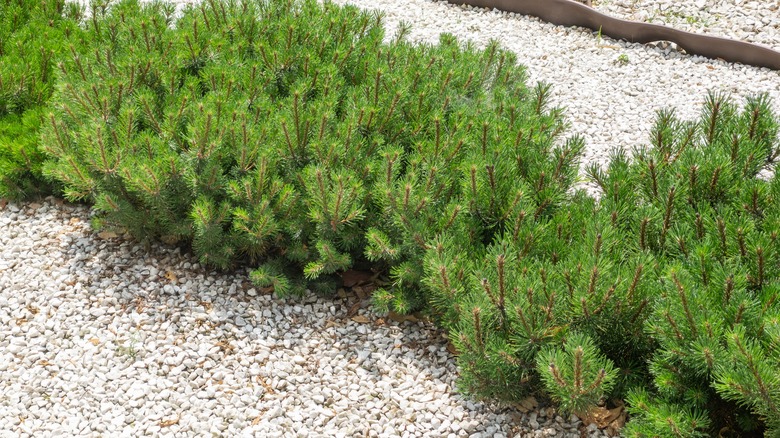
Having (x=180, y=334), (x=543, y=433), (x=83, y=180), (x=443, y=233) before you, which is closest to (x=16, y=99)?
(x=83, y=180)

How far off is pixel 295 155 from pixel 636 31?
354cm

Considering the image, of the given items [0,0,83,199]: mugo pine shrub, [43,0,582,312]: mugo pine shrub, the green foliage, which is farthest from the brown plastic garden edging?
the green foliage

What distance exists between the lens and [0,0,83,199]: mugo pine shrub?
3.85 metres

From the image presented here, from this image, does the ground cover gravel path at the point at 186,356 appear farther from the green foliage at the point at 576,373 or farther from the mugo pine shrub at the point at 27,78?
the green foliage at the point at 576,373

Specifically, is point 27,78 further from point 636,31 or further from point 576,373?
point 636,31

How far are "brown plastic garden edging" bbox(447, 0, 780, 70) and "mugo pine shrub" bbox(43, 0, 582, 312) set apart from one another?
7.38 feet

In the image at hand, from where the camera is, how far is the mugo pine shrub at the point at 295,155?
3.07 m

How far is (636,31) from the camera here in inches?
227

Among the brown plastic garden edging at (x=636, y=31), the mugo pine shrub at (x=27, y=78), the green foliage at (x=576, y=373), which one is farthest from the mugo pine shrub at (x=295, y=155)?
the brown plastic garden edging at (x=636, y=31)

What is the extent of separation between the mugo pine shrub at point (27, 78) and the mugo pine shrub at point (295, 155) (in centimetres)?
37

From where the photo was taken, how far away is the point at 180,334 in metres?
3.25

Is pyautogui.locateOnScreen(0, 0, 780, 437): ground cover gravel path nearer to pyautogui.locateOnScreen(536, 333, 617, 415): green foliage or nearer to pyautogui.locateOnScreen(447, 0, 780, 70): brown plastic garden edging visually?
pyautogui.locateOnScreen(536, 333, 617, 415): green foliage

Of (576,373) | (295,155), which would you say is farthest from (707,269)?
(295,155)

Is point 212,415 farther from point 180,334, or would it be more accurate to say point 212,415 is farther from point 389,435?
point 389,435
